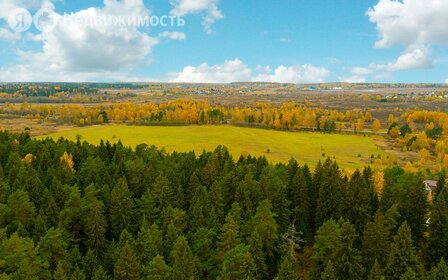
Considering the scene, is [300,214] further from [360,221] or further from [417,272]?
[417,272]

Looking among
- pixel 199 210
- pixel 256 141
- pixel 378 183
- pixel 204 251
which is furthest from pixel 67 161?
pixel 256 141

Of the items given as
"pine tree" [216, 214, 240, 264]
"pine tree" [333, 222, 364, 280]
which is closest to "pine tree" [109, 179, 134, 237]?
"pine tree" [216, 214, 240, 264]

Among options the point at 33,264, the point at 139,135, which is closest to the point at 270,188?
the point at 33,264

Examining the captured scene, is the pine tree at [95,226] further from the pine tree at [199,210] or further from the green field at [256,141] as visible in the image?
the green field at [256,141]

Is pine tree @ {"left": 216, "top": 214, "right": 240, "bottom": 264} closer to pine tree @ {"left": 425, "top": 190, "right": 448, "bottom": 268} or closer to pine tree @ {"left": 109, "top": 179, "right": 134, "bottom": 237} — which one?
pine tree @ {"left": 109, "top": 179, "right": 134, "bottom": 237}

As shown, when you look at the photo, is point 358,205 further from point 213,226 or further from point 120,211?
point 120,211

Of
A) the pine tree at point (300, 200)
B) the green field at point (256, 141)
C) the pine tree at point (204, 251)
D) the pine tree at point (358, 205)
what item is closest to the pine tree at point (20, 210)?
the pine tree at point (204, 251)
